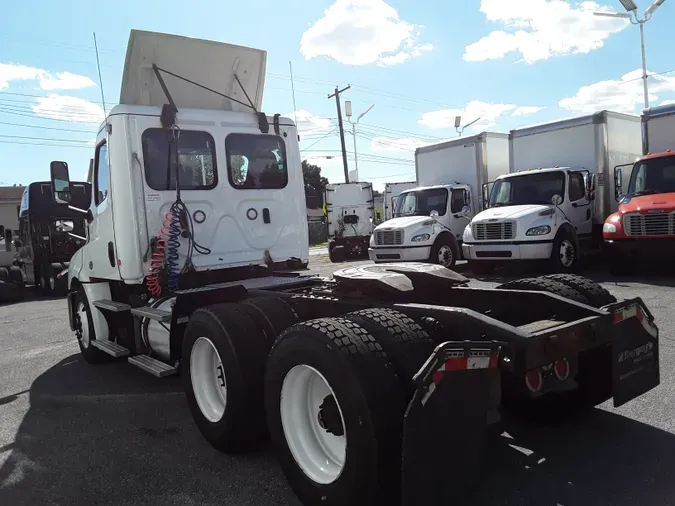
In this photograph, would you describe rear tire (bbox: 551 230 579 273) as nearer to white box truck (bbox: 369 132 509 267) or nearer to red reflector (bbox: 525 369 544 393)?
white box truck (bbox: 369 132 509 267)

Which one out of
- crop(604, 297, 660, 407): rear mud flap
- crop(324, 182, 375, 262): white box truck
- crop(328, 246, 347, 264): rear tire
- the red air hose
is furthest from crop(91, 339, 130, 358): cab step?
crop(324, 182, 375, 262): white box truck

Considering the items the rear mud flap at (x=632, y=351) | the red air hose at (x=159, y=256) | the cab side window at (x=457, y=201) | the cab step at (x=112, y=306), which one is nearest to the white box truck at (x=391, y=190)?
the cab side window at (x=457, y=201)

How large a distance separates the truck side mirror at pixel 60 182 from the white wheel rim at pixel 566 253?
33.3 ft

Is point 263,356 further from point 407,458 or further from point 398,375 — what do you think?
point 407,458

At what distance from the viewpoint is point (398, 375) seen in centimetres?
274

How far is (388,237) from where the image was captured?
15023 mm

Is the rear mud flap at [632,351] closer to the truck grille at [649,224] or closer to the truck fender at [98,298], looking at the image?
the truck fender at [98,298]

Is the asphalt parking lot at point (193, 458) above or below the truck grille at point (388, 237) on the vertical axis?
below

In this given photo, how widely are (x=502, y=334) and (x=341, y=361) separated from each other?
33.4 inches

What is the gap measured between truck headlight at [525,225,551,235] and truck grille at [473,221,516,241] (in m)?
0.36

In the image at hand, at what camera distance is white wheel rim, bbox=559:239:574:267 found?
12320 millimetres

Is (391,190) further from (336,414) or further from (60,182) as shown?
(336,414)

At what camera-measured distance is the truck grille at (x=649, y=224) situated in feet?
34.5

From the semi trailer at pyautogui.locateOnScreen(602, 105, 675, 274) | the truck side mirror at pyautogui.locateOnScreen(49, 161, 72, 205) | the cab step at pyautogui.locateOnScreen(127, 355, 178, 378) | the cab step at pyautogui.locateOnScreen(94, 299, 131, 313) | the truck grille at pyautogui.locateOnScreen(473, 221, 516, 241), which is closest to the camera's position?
the cab step at pyautogui.locateOnScreen(127, 355, 178, 378)
